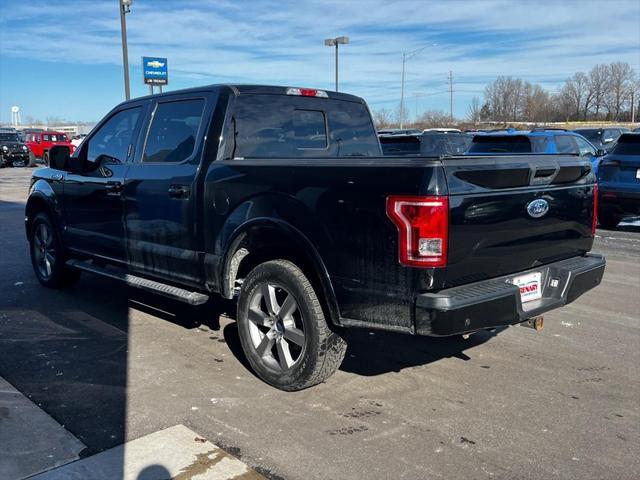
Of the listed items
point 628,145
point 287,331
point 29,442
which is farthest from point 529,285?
point 628,145

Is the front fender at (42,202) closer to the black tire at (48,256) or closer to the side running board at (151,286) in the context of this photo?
the black tire at (48,256)

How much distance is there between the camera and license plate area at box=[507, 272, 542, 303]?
3795 mm

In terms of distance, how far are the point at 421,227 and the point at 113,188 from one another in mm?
3208

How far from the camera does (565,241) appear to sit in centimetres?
421

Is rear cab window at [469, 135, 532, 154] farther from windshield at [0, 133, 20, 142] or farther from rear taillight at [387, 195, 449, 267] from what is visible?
windshield at [0, 133, 20, 142]

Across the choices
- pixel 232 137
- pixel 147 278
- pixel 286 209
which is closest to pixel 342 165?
pixel 286 209

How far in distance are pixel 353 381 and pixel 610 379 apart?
71.3 inches

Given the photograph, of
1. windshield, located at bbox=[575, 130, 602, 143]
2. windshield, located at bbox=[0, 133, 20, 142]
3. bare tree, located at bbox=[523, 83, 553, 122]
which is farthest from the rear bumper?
bare tree, located at bbox=[523, 83, 553, 122]

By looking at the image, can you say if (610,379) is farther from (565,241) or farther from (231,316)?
(231,316)

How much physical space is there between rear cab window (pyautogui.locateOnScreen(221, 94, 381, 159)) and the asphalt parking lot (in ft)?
5.24

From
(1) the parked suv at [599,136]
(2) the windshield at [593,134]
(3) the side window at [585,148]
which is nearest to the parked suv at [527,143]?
(3) the side window at [585,148]

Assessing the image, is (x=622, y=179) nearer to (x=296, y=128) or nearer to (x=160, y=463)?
(x=296, y=128)

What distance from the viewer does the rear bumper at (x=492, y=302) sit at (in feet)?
10.8

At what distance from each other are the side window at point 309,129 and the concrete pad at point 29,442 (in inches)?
107
